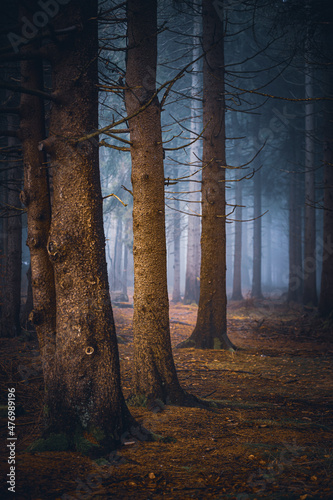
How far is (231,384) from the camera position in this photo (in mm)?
6438

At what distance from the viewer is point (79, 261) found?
3.68 m

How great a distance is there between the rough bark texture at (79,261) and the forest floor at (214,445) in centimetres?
45

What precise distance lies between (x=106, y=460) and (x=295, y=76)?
21.4 m

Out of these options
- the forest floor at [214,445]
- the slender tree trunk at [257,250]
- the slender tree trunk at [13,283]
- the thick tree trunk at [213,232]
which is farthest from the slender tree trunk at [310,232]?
the slender tree trunk at [13,283]

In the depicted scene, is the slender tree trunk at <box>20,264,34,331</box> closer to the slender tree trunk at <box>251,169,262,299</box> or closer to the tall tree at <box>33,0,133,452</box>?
the tall tree at <box>33,0,133,452</box>

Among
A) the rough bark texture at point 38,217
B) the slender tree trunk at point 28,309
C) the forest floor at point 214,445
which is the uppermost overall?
the rough bark texture at point 38,217

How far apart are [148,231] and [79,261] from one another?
1.69 metres

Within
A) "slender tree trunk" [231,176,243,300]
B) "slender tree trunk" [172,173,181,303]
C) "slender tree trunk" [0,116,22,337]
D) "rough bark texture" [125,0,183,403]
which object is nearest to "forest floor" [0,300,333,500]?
"rough bark texture" [125,0,183,403]

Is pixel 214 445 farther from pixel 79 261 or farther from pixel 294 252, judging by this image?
pixel 294 252

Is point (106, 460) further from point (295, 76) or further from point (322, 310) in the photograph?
point (295, 76)

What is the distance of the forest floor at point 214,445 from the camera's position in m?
2.82

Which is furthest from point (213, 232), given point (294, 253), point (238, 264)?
point (294, 253)

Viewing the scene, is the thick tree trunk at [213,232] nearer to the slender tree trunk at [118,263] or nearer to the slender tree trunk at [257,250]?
the slender tree trunk at [257,250]

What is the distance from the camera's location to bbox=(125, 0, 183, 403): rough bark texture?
503cm
